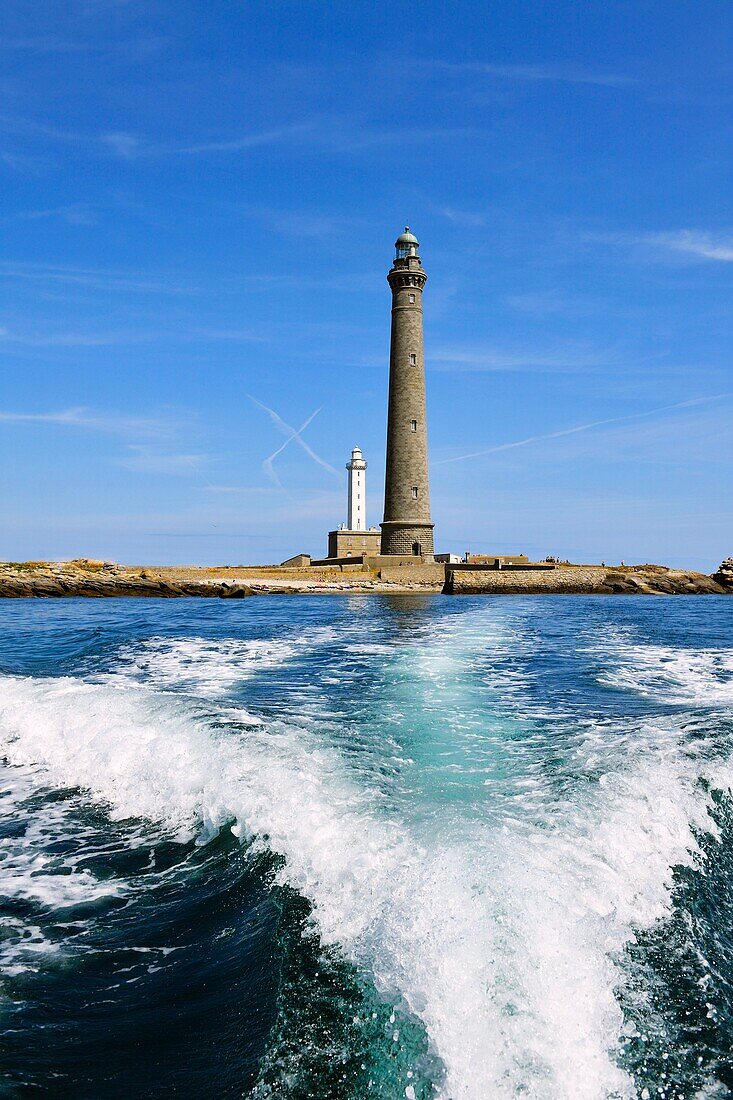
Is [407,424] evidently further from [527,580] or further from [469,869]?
[469,869]

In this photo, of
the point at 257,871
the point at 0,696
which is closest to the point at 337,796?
the point at 257,871

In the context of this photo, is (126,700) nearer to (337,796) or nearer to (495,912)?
(337,796)

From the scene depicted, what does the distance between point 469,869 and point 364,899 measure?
0.61 meters

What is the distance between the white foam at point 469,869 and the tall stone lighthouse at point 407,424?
114ft

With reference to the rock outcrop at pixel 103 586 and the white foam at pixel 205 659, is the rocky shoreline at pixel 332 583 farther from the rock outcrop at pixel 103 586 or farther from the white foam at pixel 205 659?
the white foam at pixel 205 659

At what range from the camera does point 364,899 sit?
12.8ft

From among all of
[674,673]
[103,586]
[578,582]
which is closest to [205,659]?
[674,673]

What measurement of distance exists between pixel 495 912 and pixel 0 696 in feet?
28.1

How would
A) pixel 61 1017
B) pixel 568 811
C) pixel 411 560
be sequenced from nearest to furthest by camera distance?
pixel 61 1017 < pixel 568 811 < pixel 411 560

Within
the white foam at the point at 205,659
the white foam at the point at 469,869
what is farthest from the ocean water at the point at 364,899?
the white foam at the point at 205,659

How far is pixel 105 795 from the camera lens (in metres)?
6.18

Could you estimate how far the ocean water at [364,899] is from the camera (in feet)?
9.43

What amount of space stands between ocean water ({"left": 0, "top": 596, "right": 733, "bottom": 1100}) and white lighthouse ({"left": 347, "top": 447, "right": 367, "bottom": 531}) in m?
58.6

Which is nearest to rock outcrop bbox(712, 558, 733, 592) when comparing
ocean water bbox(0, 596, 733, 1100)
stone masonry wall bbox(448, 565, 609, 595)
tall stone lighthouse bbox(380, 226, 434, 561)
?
stone masonry wall bbox(448, 565, 609, 595)
